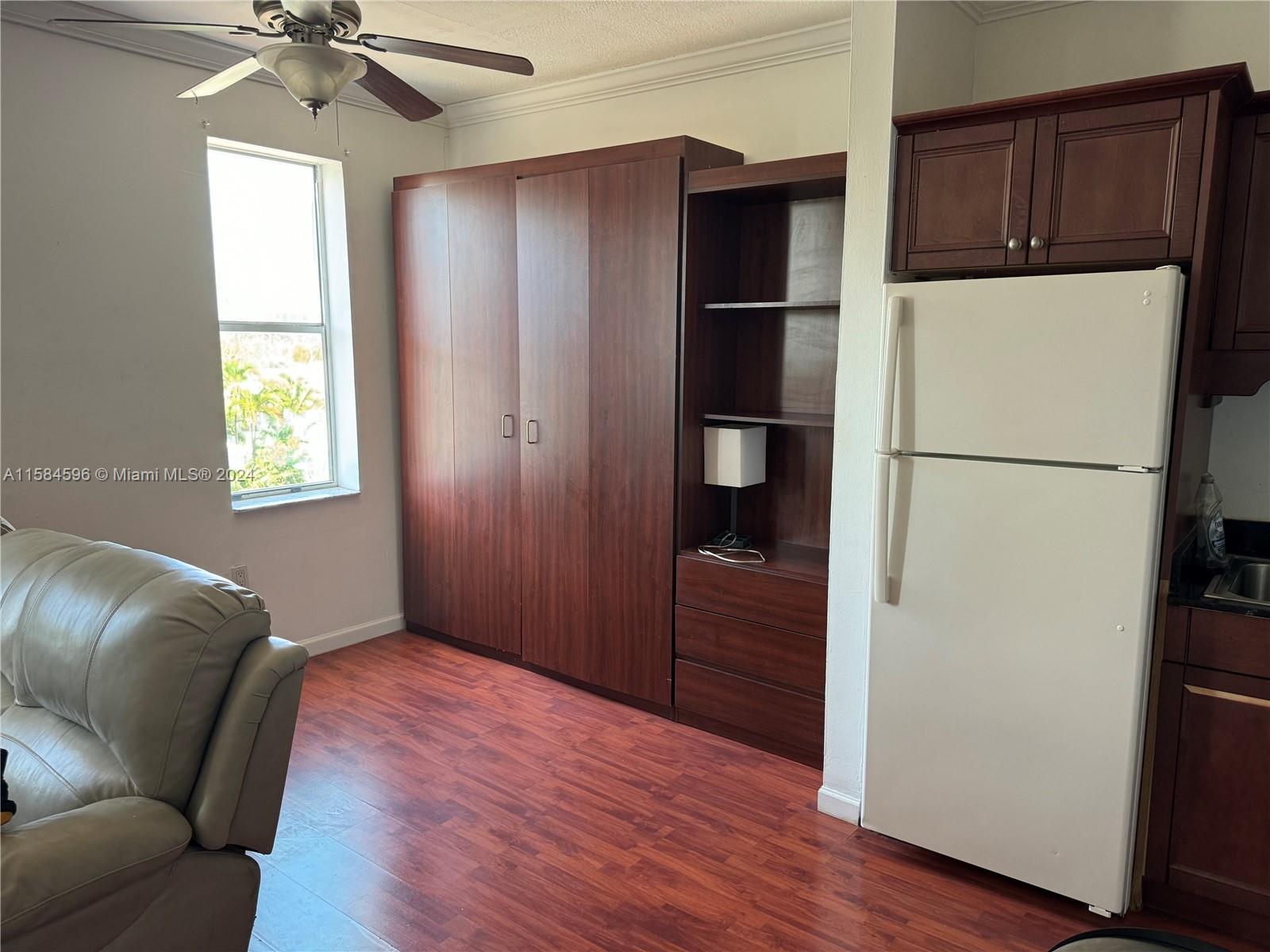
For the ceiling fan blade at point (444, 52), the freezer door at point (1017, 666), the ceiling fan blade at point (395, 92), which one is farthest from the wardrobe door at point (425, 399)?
the freezer door at point (1017, 666)

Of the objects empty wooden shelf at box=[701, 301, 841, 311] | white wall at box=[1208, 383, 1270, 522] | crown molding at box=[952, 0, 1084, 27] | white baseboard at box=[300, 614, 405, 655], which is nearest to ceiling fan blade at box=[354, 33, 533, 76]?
empty wooden shelf at box=[701, 301, 841, 311]

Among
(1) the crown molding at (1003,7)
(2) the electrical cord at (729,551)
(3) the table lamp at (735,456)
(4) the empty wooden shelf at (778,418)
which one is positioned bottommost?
(2) the electrical cord at (729,551)

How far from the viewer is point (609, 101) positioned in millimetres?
3783

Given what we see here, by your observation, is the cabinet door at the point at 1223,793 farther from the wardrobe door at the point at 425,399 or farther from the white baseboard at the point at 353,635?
the white baseboard at the point at 353,635

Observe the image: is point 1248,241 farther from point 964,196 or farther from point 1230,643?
point 1230,643

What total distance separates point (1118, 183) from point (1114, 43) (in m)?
0.95

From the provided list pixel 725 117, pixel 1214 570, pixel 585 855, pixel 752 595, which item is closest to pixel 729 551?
pixel 752 595

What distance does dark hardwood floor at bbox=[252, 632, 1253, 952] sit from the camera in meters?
2.15

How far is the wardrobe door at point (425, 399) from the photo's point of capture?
3.94 meters

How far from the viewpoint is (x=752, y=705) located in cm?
313

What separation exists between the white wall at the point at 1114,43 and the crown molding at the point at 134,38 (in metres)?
2.88

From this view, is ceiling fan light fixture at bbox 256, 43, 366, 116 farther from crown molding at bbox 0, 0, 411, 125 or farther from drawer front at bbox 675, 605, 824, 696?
drawer front at bbox 675, 605, 824, 696

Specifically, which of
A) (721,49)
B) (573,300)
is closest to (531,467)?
(573,300)

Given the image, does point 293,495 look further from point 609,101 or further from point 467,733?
point 609,101
